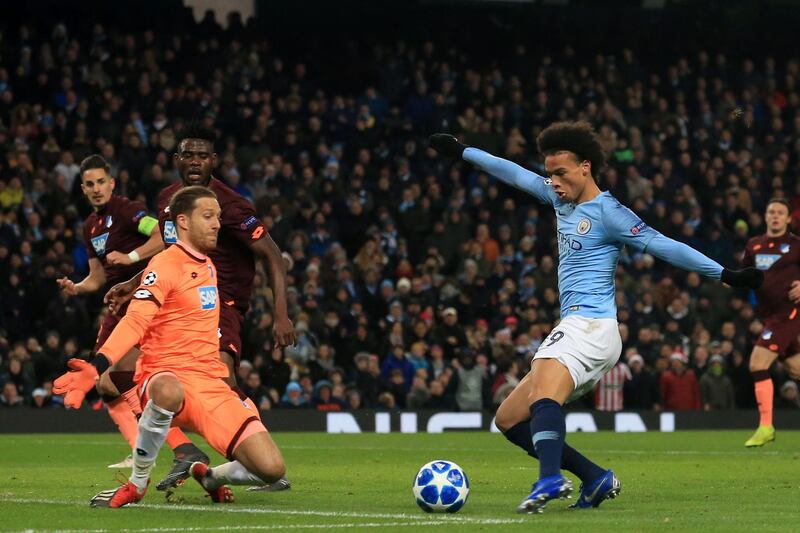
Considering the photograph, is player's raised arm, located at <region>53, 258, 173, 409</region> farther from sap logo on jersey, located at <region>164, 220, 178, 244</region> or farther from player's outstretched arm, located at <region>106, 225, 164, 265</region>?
player's outstretched arm, located at <region>106, 225, 164, 265</region>

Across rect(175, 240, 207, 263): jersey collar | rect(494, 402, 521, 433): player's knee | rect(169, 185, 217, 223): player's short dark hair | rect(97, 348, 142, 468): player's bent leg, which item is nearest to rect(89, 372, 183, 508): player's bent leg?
rect(175, 240, 207, 263): jersey collar

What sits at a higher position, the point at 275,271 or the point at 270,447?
the point at 275,271

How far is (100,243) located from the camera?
1133 cm

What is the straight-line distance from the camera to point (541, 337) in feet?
75.9

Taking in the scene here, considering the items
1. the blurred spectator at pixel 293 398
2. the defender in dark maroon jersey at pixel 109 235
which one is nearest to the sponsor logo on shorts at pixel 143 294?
the defender in dark maroon jersey at pixel 109 235

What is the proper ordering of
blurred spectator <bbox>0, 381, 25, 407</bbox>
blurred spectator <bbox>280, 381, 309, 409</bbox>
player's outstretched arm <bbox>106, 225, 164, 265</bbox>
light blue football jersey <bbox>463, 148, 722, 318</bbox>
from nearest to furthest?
1. light blue football jersey <bbox>463, 148, 722, 318</bbox>
2. player's outstretched arm <bbox>106, 225, 164, 265</bbox>
3. blurred spectator <bbox>0, 381, 25, 407</bbox>
4. blurred spectator <bbox>280, 381, 309, 409</bbox>

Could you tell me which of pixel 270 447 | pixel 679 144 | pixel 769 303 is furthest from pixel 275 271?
pixel 679 144

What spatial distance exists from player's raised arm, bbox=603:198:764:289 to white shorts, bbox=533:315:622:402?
1.57 ft

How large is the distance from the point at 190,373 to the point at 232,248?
5.75ft

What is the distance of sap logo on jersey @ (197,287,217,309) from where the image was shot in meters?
8.12

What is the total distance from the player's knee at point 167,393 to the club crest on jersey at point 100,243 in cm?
374

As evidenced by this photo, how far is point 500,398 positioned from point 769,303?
7.06 meters

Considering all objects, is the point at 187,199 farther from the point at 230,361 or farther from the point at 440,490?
the point at 440,490

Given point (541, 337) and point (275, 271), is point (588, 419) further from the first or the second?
point (275, 271)
